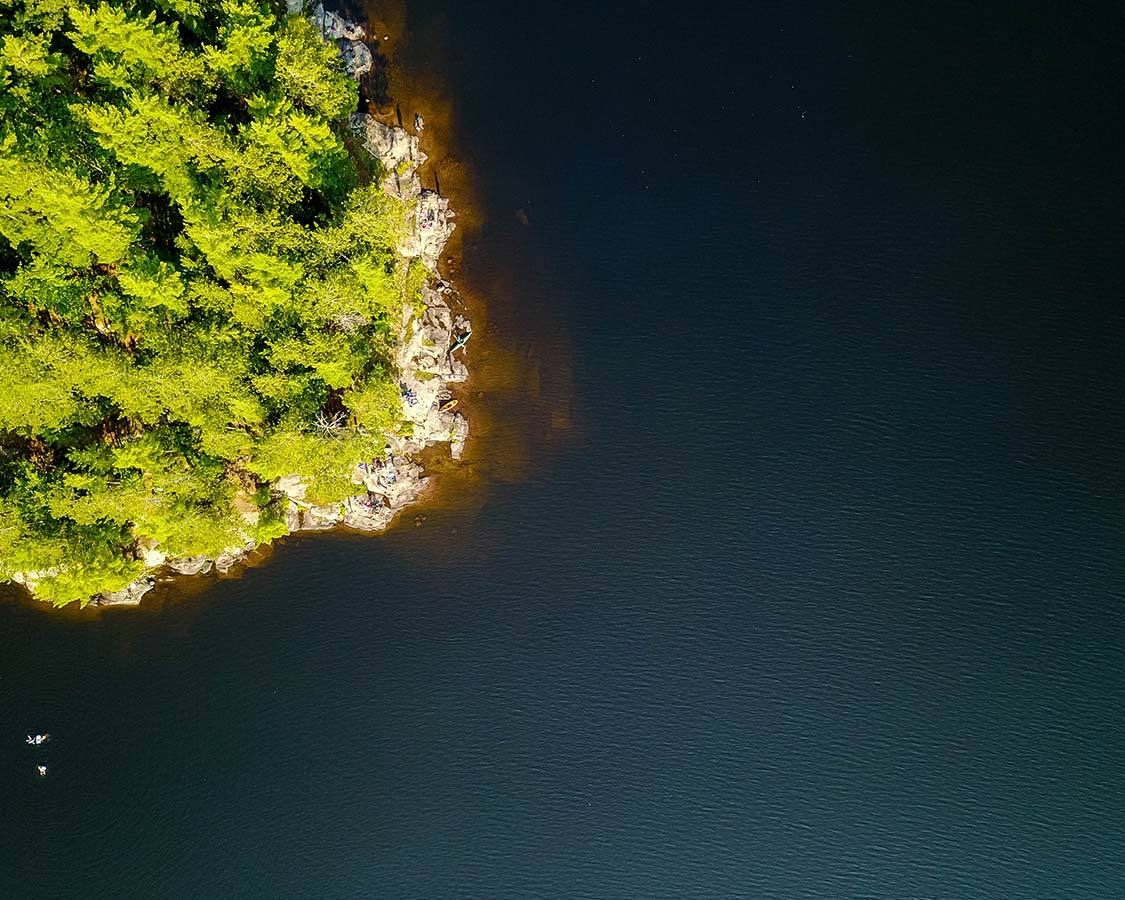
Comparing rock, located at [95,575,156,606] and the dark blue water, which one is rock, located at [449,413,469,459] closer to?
the dark blue water

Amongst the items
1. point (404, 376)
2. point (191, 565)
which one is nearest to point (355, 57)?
point (404, 376)

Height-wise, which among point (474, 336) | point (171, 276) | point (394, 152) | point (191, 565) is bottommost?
point (191, 565)

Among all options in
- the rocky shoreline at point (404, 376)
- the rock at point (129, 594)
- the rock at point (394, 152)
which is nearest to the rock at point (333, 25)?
the rocky shoreline at point (404, 376)

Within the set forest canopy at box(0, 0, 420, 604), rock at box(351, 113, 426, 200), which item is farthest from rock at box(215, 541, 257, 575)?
rock at box(351, 113, 426, 200)

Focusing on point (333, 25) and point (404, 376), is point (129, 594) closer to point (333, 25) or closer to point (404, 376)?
point (404, 376)

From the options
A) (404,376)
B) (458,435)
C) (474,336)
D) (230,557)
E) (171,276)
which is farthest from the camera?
(230,557)

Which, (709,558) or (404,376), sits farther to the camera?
(709,558)

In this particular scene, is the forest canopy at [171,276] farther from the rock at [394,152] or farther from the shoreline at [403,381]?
the shoreline at [403,381]
